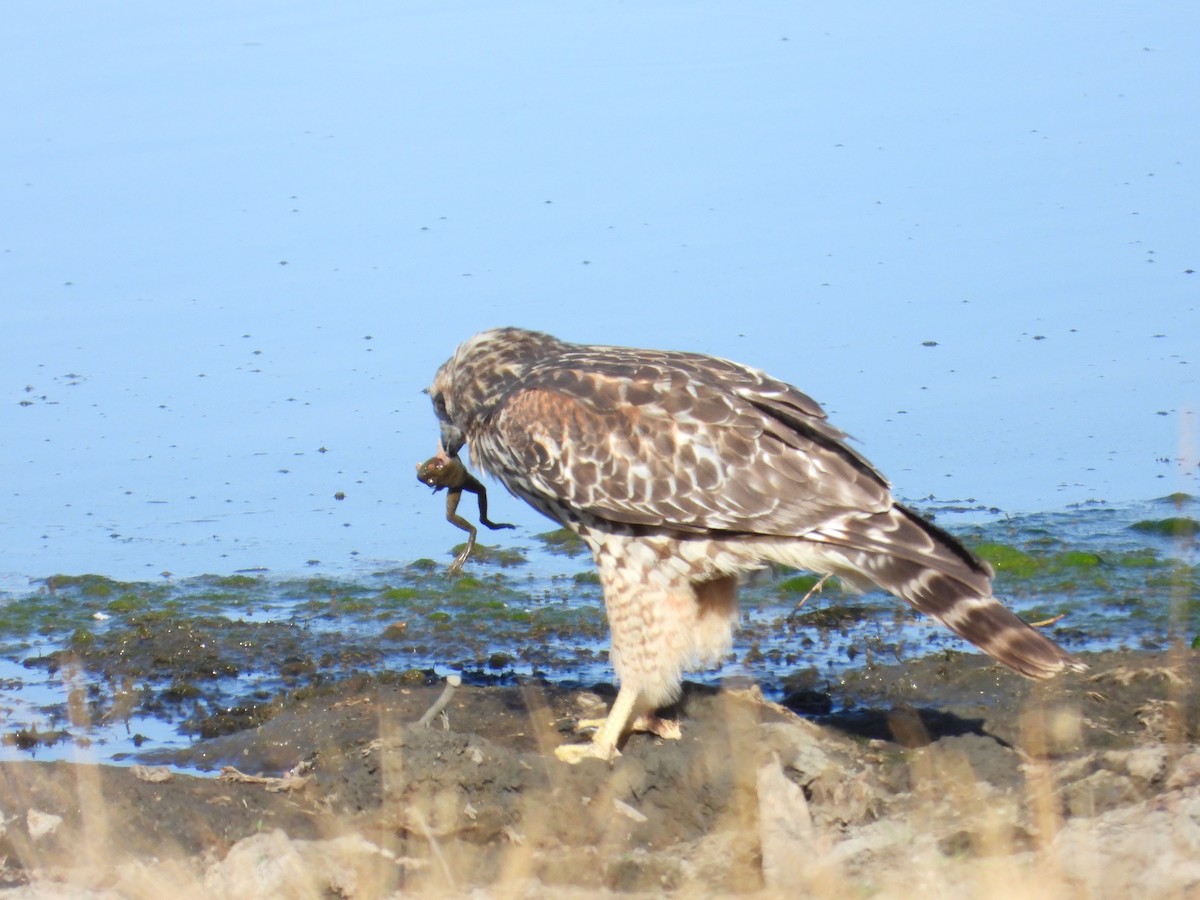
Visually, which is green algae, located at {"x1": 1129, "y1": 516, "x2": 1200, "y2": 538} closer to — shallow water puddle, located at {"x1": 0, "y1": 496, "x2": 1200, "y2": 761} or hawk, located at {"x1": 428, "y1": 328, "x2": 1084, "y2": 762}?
shallow water puddle, located at {"x1": 0, "y1": 496, "x2": 1200, "y2": 761}

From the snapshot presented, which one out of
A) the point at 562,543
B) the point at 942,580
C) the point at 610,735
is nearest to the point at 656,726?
the point at 610,735

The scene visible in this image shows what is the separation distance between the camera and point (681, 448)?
6.27 m

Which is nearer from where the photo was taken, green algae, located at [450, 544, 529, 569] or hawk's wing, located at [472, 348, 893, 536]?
hawk's wing, located at [472, 348, 893, 536]

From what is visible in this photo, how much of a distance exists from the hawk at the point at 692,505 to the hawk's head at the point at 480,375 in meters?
0.11

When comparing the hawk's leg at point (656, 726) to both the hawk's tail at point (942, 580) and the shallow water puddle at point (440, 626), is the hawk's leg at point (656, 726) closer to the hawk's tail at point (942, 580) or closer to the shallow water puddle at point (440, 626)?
the shallow water puddle at point (440, 626)

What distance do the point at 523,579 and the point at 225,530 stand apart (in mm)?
1550

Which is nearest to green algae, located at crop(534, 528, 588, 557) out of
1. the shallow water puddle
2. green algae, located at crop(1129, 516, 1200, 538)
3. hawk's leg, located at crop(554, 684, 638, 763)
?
the shallow water puddle

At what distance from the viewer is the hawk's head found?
6828 millimetres

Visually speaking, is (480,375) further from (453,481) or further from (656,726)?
(656,726)

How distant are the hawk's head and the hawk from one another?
0.36 feet

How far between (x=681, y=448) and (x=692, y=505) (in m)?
0.20

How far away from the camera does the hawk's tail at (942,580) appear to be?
19.0ft

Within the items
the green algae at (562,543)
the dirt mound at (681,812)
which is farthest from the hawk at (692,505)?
the green algae at (562,543)

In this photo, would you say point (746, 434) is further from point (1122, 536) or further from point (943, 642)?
point (1122, 536)
